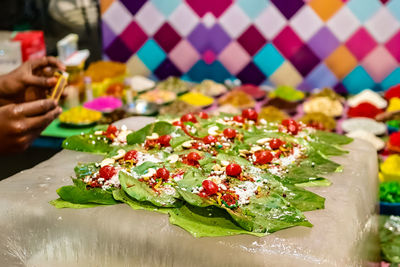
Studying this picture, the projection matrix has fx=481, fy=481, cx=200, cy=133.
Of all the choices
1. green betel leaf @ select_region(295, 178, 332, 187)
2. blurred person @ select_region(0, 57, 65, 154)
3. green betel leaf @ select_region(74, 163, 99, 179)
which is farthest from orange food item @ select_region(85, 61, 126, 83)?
green betel leaf @ select_region(295, 178, 332, 187)

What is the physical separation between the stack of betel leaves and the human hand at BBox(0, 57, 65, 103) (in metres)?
0.61

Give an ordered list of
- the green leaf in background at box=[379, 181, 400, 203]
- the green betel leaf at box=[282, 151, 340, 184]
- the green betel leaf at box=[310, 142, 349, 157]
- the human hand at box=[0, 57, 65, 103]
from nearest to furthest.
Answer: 1. the green betel leaf at box=[282, 151, 340, 184]
2. the green betel leaf at box=[310, 142, 349, 157]
3. the green leaf in background at box=[379, 181, 400, 203]
4. the human hand at box=[0, 57, 65, 103]

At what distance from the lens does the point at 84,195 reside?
1.46 m

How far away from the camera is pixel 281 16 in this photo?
367cm

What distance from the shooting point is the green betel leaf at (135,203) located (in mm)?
1395

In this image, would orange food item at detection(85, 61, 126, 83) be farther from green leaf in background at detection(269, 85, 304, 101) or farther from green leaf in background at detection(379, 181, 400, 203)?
green leaf in background at detection(379, 181, 400, 203)

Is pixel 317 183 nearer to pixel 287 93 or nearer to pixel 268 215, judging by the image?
pixel 268 215

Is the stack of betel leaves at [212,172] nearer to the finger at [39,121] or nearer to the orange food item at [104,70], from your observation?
the finger at [39,121]

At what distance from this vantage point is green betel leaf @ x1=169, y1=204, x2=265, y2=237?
130 centimetres

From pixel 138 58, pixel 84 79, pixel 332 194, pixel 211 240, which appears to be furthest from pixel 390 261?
pixel 138 58

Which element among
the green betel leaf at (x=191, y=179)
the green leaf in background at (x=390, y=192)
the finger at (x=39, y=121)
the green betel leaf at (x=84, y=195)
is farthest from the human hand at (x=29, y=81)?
the green leaf in background at (x=390, y=192)

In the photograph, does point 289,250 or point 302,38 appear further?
point 302,38

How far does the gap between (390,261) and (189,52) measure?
252cm

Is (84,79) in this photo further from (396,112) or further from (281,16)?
(396,112)
